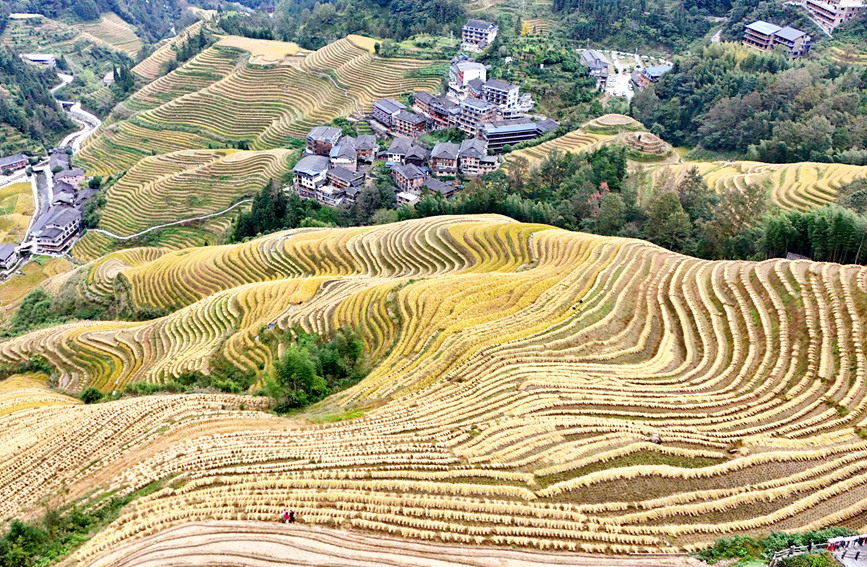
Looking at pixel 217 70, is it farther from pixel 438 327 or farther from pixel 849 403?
pixel 849 403

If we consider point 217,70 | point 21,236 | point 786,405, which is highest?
point 786,405

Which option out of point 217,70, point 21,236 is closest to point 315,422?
point 21,236

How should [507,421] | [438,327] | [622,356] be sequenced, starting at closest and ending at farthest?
[507,421] → [622,356] → [438,327]

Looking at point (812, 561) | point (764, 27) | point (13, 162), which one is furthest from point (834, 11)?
point (13, 162)

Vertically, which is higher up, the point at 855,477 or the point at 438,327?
the point at 855,477

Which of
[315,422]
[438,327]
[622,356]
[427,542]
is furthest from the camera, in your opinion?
[438,327]

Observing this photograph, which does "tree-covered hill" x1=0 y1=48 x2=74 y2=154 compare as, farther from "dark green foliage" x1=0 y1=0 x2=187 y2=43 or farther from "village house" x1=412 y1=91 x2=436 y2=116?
"village house" x1=412 y1=91 x2=436 y2=116

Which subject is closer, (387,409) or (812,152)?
(387,409)
